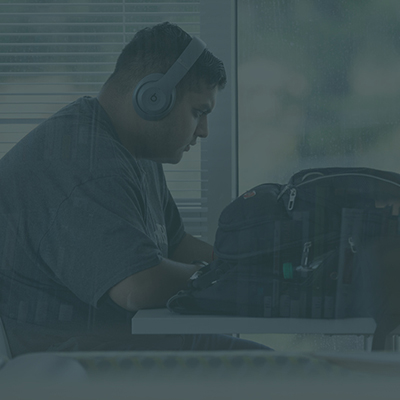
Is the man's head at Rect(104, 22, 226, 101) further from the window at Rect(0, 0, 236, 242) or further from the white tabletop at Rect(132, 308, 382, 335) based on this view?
the white tabletop at Rect(132, 308, 382, 335)

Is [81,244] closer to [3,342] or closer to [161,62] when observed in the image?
[3,342]

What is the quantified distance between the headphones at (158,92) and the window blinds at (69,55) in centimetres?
33

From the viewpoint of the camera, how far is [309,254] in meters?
0.77

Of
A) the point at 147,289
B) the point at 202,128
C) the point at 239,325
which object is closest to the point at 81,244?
the point at 147,289

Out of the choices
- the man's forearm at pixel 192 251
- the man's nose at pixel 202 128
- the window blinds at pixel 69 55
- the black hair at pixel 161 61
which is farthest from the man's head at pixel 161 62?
the man's forearm at pixel 192 251

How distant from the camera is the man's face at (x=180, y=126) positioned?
113cm

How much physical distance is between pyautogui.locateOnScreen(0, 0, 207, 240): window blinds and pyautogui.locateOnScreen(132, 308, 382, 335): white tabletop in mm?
690

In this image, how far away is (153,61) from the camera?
1.09 m

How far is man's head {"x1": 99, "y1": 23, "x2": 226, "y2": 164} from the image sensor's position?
42.4 inches

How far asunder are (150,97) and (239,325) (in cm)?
54

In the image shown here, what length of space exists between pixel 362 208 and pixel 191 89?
20.2 inches

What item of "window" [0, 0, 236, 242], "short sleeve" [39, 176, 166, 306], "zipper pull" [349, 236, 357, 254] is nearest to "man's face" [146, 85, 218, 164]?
"window" [0, 0, 236, 242]

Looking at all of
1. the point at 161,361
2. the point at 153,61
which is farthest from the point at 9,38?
the point at 161,361

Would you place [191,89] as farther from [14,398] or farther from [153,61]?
[14,398]
